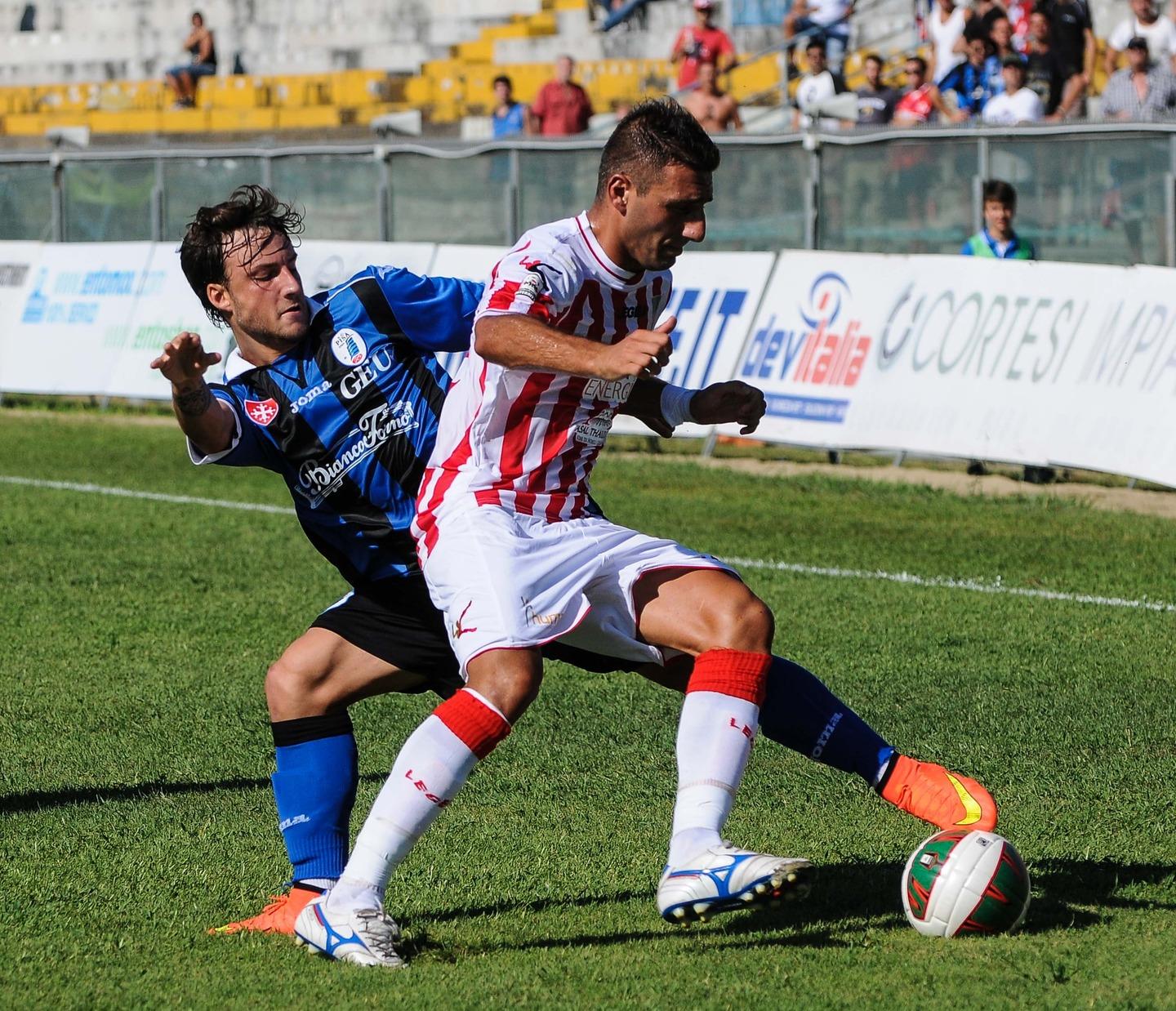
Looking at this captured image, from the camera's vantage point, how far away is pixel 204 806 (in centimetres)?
589

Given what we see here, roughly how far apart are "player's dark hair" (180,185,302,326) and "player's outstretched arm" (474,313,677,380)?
820 millimetres

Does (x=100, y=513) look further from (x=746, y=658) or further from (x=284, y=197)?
(x=746, y=658)

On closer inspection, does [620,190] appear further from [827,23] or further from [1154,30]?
[827,23]

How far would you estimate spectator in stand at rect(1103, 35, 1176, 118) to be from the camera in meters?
16.3

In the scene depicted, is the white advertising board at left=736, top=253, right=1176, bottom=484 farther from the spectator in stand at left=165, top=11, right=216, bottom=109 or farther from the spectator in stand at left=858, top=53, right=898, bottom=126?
the spectator in stand at left=165, top=11, right=216, bottom=109

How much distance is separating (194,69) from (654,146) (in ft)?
87.6

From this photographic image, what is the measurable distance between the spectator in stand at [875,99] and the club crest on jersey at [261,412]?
46.1 ft

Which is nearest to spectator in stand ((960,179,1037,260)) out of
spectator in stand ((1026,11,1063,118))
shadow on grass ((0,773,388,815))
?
spectator in stand ((1026,11,1063,118))

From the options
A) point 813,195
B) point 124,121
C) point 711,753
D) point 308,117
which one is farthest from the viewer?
point 124,121

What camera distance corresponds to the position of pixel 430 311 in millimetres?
4996

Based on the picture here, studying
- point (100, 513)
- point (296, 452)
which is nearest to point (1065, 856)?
point (296, 452)

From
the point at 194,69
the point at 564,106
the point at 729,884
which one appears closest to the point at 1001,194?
the point at 564,106

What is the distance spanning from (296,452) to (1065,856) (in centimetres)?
235

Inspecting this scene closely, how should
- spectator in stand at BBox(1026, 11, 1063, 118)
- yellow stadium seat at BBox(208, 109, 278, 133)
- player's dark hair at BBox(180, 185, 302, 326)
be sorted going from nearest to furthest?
player's dark hair at BBox(180, 185, 302, 326)
spectator in stand at BBox(1026, 11, 1063, 118)
yellow stadium seat at BBox(208, 109, 278, 133)
